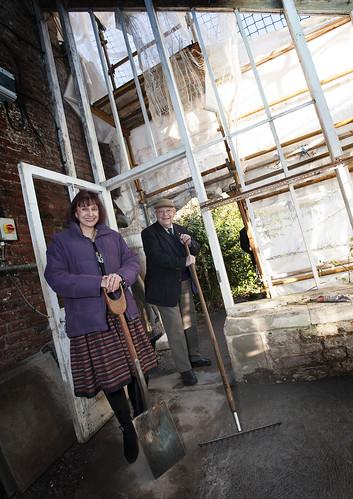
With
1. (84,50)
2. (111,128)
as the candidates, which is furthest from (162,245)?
(84,50)

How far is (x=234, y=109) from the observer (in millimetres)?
3359

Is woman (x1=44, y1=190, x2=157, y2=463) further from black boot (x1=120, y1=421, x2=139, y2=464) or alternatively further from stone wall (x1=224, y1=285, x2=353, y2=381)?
stone wall (x1=224, y1=285, x2=353, y2=381)

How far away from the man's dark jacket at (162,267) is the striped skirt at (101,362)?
883 millimetres

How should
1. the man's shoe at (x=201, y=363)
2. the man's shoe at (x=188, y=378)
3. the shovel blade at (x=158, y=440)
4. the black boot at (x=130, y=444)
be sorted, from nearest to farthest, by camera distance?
1. the shovel blade at (x=158, y=440)
2. the black boot at (x=130, y=444)
3. the man's shoe at (x=188, y=378)
4. the man's shoe at (x=201, y=363)

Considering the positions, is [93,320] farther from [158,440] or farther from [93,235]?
[158,440]

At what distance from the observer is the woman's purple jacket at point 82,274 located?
187 cm

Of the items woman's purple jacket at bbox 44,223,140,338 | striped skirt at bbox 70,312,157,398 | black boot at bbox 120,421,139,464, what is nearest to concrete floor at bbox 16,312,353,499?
black boot at bbox 120,421,139,464

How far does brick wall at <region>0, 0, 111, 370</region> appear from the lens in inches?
100

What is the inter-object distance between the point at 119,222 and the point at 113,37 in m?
2.72

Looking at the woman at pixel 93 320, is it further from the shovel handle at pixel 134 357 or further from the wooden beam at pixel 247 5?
the wooden beam at pixel 247 5

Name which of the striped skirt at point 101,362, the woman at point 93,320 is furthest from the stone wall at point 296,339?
the striped skirt at point 101,362

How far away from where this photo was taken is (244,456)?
5.39 ft

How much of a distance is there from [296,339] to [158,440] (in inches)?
50.7

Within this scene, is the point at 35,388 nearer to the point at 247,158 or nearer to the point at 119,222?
the point at 119,222
